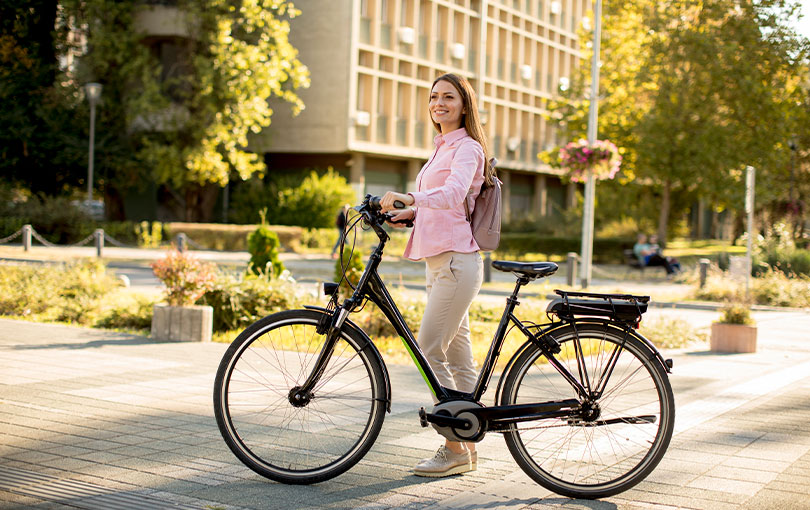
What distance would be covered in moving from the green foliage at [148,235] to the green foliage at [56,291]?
2106 centimetres

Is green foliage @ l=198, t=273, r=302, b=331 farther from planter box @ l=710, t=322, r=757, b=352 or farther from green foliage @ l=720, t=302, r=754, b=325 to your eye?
green foliage @ l=720, t=302, r=754, b=325

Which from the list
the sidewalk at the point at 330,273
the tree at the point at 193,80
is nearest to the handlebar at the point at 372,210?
the sidewalk at the point at 330,273

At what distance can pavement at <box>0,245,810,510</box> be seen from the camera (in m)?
4.51

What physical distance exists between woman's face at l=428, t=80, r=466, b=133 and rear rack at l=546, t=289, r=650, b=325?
3.24 feet

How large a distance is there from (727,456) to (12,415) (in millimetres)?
4228

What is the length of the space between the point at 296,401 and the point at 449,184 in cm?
126

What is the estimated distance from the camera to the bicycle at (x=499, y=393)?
465 cm

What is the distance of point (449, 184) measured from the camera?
181 inches

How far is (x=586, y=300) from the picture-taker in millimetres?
4723

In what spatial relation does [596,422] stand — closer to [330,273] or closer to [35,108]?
[330,273]

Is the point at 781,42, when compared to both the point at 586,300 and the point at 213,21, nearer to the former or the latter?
the point at 213,21

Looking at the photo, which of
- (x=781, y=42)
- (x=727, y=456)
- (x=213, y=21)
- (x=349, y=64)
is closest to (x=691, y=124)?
(x=781, y=42)

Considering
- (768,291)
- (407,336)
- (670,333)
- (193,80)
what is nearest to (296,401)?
(407,336)

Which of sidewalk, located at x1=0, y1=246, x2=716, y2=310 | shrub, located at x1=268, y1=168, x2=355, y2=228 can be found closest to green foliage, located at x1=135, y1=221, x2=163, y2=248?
sidewalk, located at x1=0, y1=246, x2=716, y2=310
